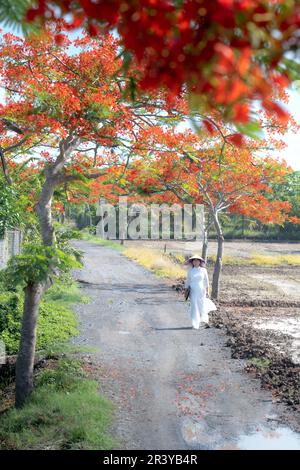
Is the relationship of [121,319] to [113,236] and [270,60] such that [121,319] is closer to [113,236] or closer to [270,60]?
[270,60]

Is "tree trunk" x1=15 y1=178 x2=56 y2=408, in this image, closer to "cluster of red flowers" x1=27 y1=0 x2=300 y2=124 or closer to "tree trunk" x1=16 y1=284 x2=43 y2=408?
"tree trunk" x1=16 y1=284 x2=43 y2=408

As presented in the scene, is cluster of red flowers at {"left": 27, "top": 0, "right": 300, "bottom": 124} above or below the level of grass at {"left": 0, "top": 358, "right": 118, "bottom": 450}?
above

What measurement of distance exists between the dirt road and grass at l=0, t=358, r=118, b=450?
223 mm

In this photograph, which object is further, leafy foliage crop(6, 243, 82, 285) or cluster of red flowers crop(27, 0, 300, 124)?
leafy foliage crop(6, 243, 82, 285)

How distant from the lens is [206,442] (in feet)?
19.0

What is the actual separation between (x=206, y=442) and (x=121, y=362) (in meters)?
3.52

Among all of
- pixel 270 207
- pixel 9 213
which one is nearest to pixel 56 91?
pixel 9 213

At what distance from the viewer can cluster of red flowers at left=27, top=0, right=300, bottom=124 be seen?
1.94 m

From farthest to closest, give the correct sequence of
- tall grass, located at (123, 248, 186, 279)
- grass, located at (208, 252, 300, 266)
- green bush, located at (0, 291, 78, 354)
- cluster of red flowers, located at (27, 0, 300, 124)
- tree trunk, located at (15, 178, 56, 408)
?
grass, located at (208, 252, 300, 266) → tall grass, located at (123, 248, 186, 279) → green bush, located at (0, 291, 78, 354) → tree trunk, located at (15, 178, 56, 408) → cluster of red flowers, located at (27, 0, 300, 124)

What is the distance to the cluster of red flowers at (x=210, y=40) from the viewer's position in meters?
1.94

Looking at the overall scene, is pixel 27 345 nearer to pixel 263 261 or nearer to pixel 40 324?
pixel 40 324

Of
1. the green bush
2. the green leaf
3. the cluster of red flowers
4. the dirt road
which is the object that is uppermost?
the cluster of red flowers

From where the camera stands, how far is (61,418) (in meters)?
6.43

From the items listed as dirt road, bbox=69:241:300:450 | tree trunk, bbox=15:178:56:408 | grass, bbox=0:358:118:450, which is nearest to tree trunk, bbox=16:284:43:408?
tree trunk, bbox=15:178:56:408
